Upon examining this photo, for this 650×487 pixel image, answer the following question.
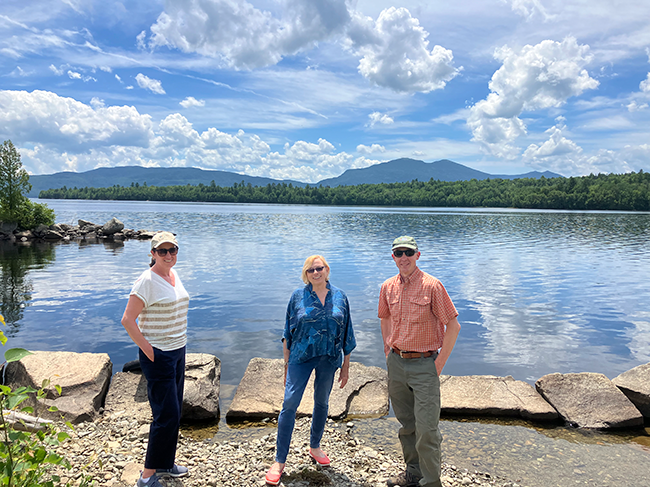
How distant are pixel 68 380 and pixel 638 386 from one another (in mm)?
10172

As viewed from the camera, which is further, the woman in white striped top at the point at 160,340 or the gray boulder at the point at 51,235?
the gray boulder at the point at 51,235

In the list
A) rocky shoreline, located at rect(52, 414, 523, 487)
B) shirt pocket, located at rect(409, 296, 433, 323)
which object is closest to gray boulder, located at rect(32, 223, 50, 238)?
rocky shoreline, located at rect(52, 414, 523, 487)

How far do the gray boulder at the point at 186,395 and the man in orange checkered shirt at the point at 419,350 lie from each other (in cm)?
382

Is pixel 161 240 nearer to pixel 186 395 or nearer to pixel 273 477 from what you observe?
pixel 273 477

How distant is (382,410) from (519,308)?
1105 centimetres

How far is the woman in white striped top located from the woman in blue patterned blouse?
3.98 feet

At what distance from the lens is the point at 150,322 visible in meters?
4.74

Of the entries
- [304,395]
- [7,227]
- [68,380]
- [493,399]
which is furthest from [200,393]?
[7,227]

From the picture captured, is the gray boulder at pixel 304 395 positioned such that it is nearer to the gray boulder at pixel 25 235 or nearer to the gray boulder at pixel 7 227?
the gray boulder at pixel 25 235

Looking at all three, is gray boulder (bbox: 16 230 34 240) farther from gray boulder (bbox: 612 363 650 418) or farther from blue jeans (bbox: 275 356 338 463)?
gray boulder (bbox: 612 363 650 418)

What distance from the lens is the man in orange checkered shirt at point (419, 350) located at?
4.75m

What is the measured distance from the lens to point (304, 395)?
26.9 feet

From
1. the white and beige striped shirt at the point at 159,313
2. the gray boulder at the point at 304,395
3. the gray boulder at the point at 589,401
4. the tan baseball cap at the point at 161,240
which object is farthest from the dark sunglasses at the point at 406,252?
the gray boulder at the point at 589,401

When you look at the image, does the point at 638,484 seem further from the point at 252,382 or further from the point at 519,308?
the point at 519,308
